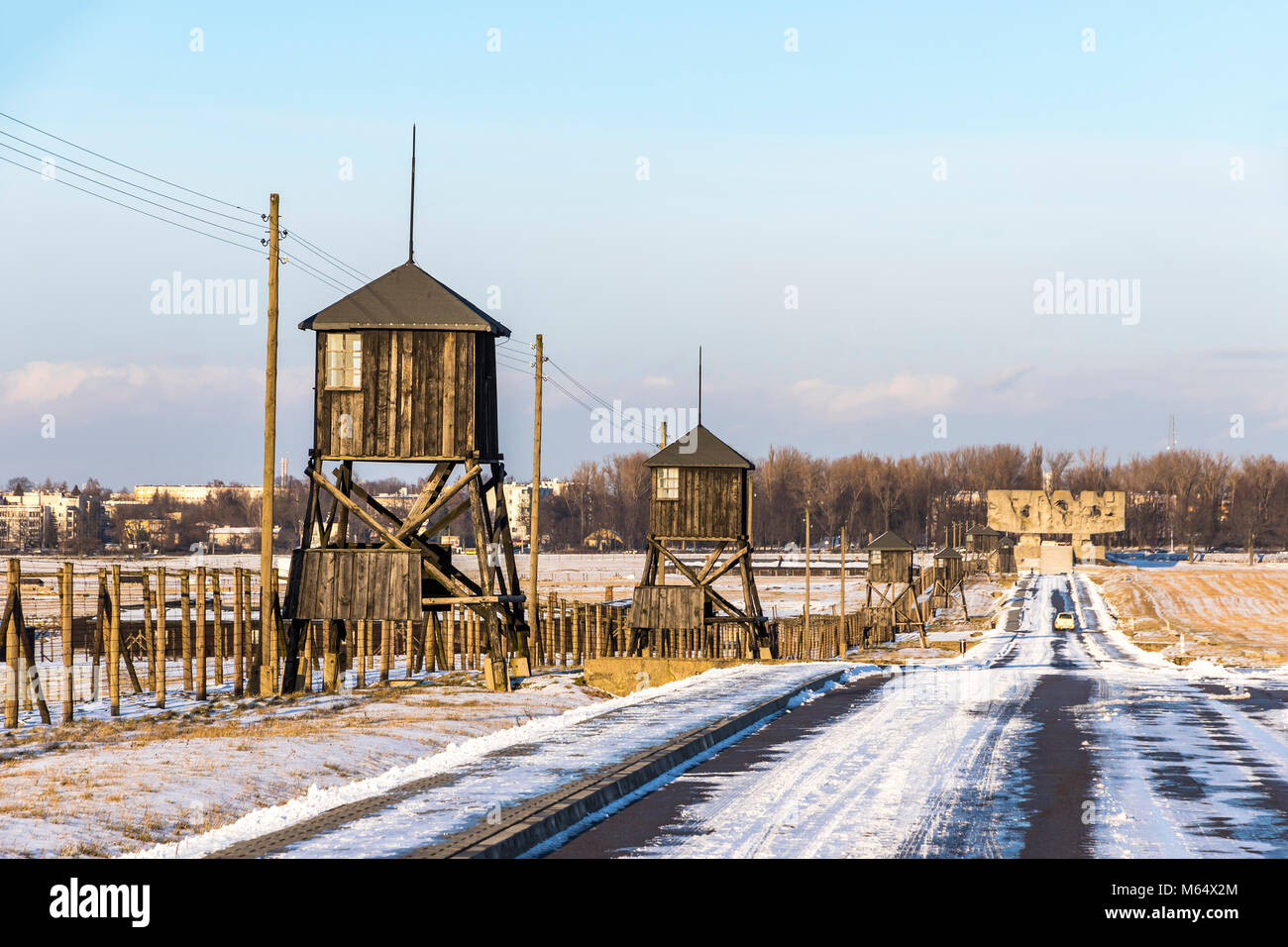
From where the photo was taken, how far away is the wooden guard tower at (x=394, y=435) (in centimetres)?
2830

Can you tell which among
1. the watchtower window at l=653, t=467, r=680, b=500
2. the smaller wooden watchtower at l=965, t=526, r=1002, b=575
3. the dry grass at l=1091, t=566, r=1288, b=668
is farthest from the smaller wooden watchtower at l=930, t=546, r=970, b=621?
the watchtower window at l=653, t=467, r=680, b=500

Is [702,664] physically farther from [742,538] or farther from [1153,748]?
[1153,748]

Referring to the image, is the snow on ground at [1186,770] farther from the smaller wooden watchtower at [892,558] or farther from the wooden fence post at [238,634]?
the smaller wooden watchtower at [892,558]

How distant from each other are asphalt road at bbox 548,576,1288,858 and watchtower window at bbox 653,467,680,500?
24391 mm

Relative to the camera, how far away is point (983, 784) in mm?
13422

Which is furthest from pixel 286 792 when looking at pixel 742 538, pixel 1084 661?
pixel 1084 661

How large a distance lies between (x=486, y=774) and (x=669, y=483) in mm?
35436

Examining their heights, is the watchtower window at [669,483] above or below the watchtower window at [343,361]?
below

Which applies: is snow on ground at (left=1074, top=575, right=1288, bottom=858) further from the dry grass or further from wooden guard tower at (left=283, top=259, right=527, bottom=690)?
the dry grass

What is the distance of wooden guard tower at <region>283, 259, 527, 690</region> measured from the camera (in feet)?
92.8

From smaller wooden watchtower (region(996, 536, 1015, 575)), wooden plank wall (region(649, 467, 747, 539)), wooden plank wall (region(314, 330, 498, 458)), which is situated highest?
wooden plank wall (region(314, 330, 498, 458))

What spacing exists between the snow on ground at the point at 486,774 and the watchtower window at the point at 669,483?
25679 millimetres

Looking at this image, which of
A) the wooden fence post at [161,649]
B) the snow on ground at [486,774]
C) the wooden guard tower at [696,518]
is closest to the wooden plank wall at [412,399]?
Result: the wooden fence post at [161,649]
